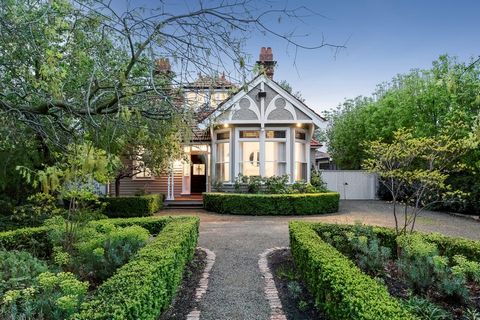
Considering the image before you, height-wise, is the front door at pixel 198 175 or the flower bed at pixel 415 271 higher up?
the front door at pixel 198 175

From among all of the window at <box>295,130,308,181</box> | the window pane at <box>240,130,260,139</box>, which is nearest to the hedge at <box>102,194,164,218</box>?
the window pane at <box>240,130,260,139</box>

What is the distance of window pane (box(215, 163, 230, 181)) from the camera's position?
16758 millimetres

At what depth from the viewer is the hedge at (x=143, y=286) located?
9.52 feet

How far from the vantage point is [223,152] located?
55.4 ft

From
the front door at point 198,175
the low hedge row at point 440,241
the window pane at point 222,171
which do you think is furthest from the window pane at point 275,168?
the low hedge row at point 440,241

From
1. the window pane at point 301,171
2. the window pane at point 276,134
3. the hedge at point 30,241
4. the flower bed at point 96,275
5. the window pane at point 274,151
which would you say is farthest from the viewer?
the window pane at point 301,171

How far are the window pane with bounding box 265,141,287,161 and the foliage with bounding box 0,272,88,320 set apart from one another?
12.9 meters

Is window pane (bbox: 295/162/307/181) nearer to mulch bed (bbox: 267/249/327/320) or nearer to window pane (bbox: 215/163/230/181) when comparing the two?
window pane (bbox: 215/163/230/181)

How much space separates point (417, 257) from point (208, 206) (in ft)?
36.6

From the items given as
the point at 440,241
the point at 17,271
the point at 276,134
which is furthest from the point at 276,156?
the point at 17,271

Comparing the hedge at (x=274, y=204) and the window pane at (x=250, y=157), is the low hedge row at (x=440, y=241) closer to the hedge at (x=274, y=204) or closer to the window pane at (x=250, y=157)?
the hedge at (x=274, y=204)

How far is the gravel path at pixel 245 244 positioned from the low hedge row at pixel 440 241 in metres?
1.50

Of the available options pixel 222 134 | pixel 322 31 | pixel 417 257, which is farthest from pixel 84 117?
pixel 222 134

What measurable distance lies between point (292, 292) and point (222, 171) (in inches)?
480
